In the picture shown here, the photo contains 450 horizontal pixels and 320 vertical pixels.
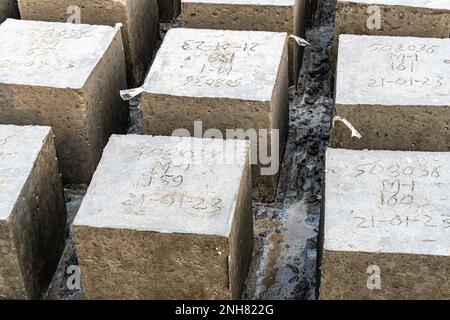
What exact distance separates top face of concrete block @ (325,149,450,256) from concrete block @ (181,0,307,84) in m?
1.47

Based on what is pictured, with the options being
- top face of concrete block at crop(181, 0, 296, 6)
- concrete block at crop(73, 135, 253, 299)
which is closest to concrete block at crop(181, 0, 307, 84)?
top face of concrete block at crop(181, 0, 296, 6)

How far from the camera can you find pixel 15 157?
3555 mm

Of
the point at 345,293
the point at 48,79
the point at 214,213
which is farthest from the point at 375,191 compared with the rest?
the point at 48,79

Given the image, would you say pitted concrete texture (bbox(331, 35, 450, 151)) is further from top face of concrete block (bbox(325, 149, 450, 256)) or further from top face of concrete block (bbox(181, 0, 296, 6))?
top face of concrete block (bbox(181, 0, 296, 6))

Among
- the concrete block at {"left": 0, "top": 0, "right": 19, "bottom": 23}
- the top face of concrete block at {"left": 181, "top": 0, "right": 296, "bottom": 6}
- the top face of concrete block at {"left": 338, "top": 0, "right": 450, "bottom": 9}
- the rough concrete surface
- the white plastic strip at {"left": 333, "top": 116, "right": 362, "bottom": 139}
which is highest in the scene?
the top face of concrete block at {"left": 338, "top": 0, "right": 450, "bottom": 9}

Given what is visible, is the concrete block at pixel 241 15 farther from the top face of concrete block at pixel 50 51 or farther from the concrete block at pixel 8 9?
the concrete block at pixel 8 9

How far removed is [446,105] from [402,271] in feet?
3.53

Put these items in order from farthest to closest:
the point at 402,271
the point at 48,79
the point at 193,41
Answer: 1. the point at 193,41
2. the point at 48,79
3. the point at 402,271

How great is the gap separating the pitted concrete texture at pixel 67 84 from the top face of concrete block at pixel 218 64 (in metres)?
0.34

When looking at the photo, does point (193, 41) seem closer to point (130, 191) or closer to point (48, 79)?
point (48, 79)

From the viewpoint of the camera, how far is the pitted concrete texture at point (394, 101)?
3773 mm

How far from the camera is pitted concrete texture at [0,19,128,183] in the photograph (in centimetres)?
402

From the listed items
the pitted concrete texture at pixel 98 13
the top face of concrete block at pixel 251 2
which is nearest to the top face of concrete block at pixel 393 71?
the top face of concrete block at pixel 251 2

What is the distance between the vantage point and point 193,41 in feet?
14.2
